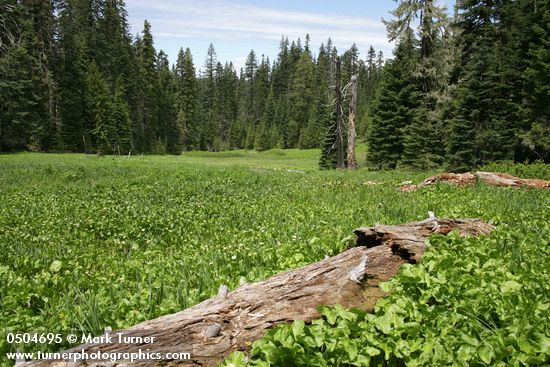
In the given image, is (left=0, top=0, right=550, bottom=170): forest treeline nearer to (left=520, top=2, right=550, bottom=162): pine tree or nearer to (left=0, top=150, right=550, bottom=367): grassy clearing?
(left=520, top=2, right=550, bottom=162): pine tree

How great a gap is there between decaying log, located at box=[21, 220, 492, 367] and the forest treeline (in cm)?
1853

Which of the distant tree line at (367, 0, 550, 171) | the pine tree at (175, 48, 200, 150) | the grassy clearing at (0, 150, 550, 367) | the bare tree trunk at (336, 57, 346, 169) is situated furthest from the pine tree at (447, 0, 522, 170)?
the pine tree at (175, 48, 200, 150)

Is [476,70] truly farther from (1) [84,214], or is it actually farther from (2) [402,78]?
(1) [84,214]

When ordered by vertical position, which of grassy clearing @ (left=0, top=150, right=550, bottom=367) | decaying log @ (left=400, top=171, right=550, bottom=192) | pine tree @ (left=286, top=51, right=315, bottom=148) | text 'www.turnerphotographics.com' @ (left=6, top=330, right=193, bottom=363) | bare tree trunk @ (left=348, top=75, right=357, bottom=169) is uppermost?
pine tree @ (left=286, top=51, right=315, bottom=148)

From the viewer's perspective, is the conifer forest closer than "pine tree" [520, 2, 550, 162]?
Yes

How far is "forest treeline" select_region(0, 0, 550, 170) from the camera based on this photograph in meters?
23.5

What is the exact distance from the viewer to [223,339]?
312 cm

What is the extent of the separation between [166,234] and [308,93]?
9262 centimetres

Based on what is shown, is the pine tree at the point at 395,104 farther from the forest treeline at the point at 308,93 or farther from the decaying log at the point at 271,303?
the decaying log at the point at 271,303

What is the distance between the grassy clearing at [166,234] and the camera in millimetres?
4484

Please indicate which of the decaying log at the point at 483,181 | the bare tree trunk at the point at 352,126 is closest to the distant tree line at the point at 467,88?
the bare tree trunk at the point at 352,126

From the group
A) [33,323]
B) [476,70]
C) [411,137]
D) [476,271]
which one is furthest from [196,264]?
[411,137]

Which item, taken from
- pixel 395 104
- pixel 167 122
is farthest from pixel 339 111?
pixel 167 122

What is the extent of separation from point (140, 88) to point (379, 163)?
45.0 m
